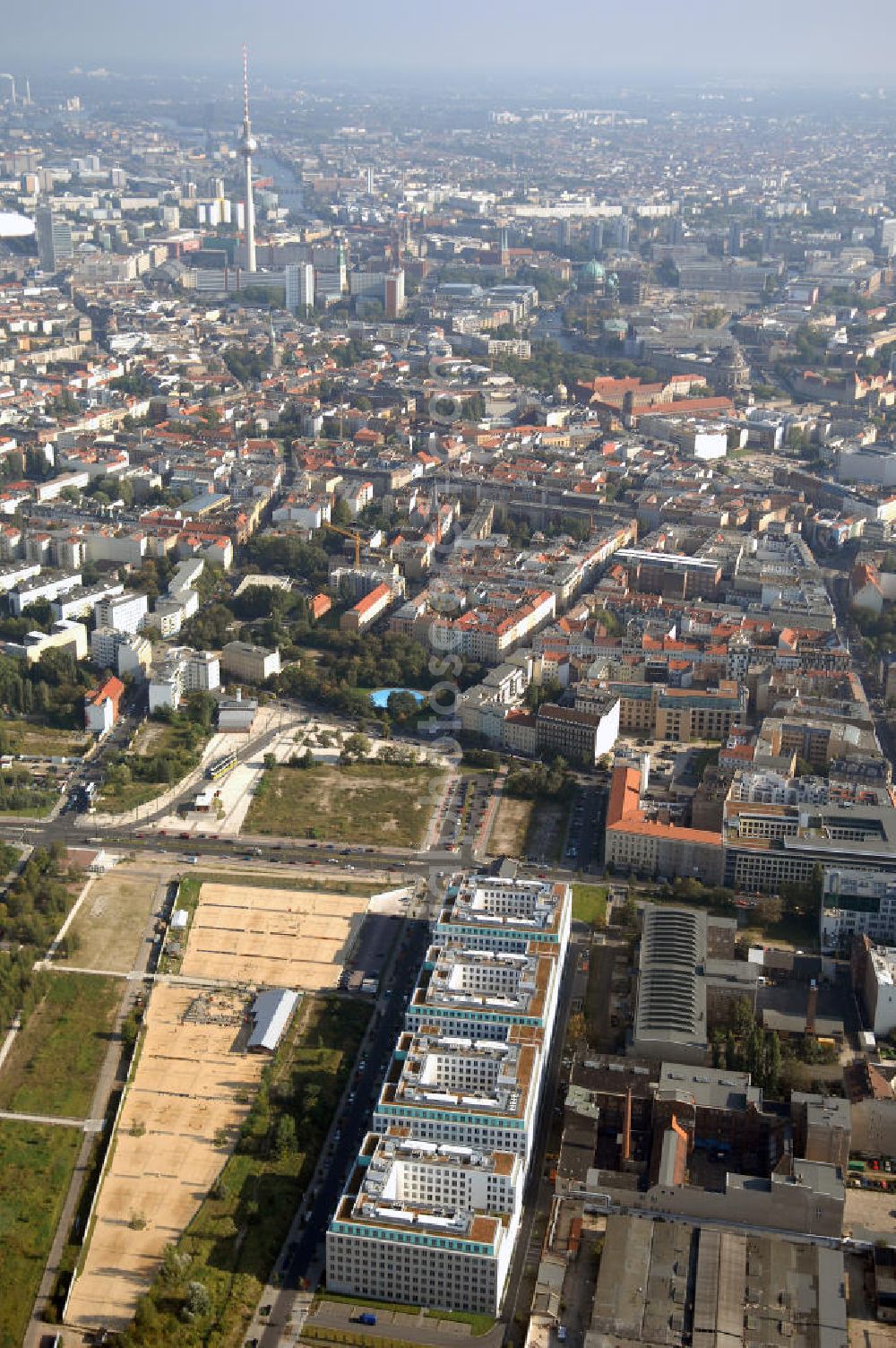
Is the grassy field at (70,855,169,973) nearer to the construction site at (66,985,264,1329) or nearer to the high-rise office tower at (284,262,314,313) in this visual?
the construction site at (66,985,264,1329)

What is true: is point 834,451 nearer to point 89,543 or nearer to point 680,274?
point 89,543

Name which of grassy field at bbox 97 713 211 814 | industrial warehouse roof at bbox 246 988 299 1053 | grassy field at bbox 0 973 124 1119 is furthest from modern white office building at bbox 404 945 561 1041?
grassy field at bbox 97 713 211 814

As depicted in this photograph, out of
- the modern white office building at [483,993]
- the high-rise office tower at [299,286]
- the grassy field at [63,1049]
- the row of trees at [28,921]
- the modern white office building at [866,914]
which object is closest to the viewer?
the modern white office building at [483,993]

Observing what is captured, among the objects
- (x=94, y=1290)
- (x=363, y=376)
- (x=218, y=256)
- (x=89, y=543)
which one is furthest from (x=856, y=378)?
(x=94, y=1290)

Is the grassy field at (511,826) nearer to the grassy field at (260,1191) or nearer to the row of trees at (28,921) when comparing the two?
the grassy field at (260,1191)

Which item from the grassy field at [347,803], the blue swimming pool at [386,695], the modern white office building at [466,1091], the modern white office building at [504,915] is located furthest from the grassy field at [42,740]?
the modern white office building at [466,1091]
